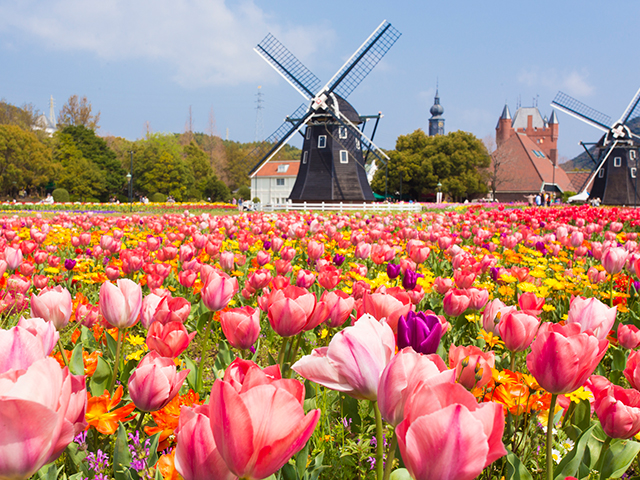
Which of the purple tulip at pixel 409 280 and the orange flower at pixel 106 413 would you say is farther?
the purple tulip at pixel 409 280

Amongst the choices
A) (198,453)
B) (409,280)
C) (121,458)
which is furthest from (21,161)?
(198,453)

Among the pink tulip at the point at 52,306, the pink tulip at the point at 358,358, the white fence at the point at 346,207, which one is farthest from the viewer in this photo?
the white fence at the point at 346,207

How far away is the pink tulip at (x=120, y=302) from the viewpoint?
1.67 meters

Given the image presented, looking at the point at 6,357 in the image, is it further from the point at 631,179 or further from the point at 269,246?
the point at 631,179

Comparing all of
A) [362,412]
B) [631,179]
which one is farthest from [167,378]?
[631,179]

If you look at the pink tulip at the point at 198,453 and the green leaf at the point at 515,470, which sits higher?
the pink tulip at the point at 198,453

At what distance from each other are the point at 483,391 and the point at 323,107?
91.4ft

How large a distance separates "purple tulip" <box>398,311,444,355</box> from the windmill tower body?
2814cm

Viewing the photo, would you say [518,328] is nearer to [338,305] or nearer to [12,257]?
[338,305]

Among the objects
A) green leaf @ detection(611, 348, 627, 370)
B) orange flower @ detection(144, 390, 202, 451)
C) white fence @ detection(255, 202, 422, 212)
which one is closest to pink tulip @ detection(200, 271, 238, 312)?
orange flower @ detection(144, 390, 202, 451)

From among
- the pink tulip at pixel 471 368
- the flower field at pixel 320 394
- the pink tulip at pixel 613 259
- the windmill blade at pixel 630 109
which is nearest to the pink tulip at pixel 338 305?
the flower field at pixel 320 394

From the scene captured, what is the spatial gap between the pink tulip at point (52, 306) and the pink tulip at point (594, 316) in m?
1.91

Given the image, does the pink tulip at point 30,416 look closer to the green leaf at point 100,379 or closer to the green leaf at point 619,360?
the green leaf at point 100,379

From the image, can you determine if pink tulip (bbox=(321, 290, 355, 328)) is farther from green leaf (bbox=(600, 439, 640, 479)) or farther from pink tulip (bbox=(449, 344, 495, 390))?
green leaf (bbox=(600, 439, 640, 479))
